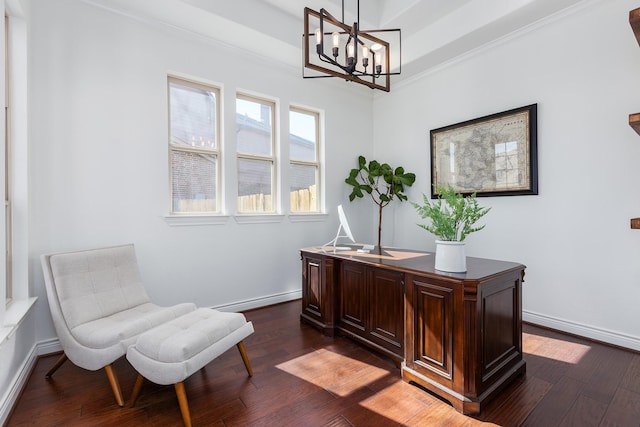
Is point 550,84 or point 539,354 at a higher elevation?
point 550,84

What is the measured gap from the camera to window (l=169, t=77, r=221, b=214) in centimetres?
331

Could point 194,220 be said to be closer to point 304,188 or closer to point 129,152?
point 129,152

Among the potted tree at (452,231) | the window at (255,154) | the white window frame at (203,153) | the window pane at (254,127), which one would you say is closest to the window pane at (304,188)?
the window at (255,154)

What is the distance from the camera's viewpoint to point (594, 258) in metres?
2.79

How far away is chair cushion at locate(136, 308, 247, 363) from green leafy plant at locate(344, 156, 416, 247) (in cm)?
285

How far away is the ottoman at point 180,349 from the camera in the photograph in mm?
1730

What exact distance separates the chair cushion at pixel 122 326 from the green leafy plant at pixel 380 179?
2949mm

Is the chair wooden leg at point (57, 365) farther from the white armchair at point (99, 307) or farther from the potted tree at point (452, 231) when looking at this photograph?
the potted tree at point (452, 231)

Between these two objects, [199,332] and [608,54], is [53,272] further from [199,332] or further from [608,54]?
[608,54]

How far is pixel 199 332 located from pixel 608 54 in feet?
13.4

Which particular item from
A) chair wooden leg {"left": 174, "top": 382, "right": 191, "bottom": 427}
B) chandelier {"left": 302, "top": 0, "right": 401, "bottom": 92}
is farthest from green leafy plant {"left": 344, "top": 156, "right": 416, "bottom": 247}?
chair wooden leg {"left": 174, "top": 382, "right": 191, "bottom": 427}

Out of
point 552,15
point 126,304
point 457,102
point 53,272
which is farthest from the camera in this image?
point 457,102

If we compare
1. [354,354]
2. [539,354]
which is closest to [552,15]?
[539,354]

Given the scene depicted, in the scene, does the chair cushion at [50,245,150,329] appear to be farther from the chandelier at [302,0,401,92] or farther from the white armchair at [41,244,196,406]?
the chandelier at [302,0,401,92]
